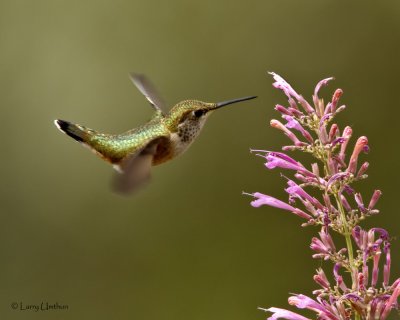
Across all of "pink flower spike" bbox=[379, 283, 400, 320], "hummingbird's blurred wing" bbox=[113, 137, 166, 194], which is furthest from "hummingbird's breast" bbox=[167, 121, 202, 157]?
"pink flower spike" bbox=[379, 283, 400, 320]

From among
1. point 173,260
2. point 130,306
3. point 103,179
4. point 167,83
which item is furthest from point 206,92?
point 130,306

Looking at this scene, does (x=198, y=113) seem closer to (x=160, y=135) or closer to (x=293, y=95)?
(x=160, y=135)

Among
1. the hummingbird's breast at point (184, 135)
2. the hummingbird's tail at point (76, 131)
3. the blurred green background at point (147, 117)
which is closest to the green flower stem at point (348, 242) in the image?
the hummingbird's breast at point (184, 135)

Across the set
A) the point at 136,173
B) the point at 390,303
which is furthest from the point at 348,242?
the point at 136,173

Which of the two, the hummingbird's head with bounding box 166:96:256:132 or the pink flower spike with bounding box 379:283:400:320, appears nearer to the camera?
the pink flower spike with bounding box 379:283:400:320

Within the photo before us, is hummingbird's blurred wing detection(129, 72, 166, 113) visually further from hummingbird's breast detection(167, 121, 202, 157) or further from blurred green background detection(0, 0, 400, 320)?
blurred green background detection(0, 0, 400, 320)

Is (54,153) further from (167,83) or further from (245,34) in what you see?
(245,34)

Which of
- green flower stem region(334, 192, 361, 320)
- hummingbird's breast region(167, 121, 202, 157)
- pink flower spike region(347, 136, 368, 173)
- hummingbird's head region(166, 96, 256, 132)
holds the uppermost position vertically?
→ hummingbird's head region(166, 96, 256, 132)
